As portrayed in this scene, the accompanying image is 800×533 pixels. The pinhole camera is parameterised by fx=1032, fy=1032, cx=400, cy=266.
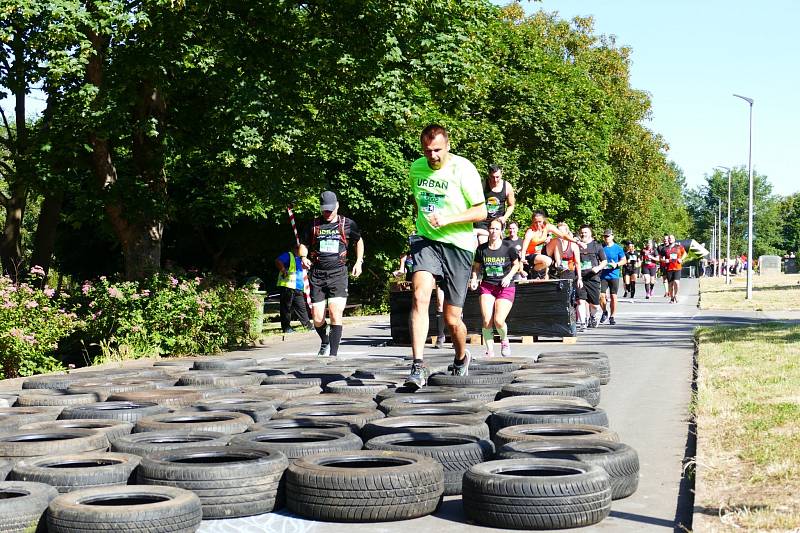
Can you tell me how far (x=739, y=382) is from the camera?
9.59 m

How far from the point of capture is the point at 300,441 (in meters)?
6.39

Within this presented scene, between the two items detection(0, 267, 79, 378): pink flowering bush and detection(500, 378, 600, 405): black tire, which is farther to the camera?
detection(0, 267, 79, 378): pink flowering bush

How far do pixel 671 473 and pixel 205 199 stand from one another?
2190cm

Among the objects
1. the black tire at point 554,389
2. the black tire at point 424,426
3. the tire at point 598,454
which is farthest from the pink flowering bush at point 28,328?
the tire at point 598,454

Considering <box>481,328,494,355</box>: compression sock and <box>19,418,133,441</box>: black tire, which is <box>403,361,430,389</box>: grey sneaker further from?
<box>481,328,494,355</box>: compression sock

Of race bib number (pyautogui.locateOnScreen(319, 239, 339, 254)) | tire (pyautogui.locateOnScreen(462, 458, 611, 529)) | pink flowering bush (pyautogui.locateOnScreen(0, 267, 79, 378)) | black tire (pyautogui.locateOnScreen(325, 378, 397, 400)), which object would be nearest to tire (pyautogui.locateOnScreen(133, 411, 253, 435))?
black tire (pyautogui.locateOnScreen(325, 378, 397, 400))

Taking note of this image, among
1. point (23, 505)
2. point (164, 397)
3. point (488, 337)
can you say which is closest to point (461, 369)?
point (164, 397)

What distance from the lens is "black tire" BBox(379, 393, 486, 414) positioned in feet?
24.1

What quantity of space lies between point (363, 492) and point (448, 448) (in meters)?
0.85

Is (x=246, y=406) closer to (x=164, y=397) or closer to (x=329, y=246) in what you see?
(x=164, y=397)

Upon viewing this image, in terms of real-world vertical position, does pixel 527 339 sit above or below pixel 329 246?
below

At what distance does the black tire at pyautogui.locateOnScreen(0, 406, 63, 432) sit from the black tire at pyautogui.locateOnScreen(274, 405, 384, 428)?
5.80 feet

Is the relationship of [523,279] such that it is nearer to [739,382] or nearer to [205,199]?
[739,382]

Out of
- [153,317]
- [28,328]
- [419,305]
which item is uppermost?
[419,305]
